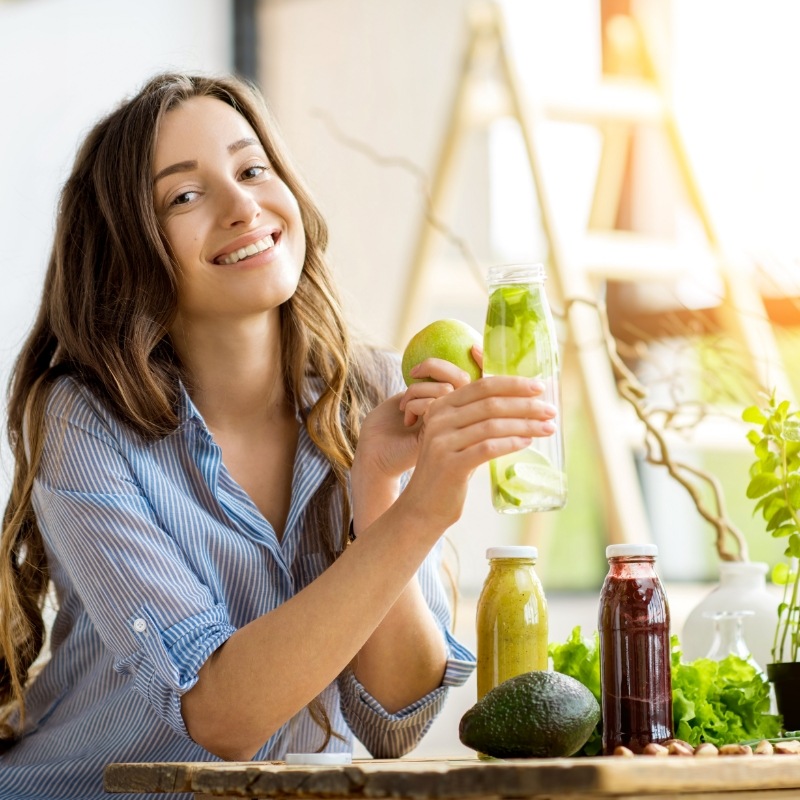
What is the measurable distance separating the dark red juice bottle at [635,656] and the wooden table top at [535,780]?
194mm

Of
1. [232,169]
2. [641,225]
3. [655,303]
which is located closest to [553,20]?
[641,225]

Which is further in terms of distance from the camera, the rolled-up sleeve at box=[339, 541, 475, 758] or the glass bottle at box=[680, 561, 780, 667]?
the rolled-up sleeve at box=[339, 541, 475, 758]

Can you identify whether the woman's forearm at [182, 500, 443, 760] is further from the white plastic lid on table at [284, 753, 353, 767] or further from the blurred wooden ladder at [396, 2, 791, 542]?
the blurred wooden ladder at [396, 2, 791, 542]

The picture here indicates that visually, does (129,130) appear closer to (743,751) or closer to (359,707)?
(359,707)

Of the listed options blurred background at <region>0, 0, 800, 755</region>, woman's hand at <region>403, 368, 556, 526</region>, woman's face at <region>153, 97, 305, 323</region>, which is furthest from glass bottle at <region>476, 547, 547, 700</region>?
blurred background at <region>0, 0, 800, 755</region>

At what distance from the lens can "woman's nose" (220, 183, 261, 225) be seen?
1461mm

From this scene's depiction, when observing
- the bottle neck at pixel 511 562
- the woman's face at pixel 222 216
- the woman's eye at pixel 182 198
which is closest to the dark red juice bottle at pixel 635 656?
the bottle neck at pixel 511 562

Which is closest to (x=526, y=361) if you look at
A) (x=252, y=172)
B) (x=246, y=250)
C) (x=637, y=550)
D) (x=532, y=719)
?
(x=637, y=550)

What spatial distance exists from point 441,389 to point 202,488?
1.44ft

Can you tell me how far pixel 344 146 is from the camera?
10.9ft

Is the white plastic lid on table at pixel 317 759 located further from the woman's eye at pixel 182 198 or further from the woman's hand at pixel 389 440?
the woman's eye at pixel 182 198

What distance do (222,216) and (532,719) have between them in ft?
2.57

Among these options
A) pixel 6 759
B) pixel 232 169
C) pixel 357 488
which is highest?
pixel 232 169

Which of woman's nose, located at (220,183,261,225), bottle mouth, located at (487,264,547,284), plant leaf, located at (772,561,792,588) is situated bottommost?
plant leaf, located at (772,561,792,588)
